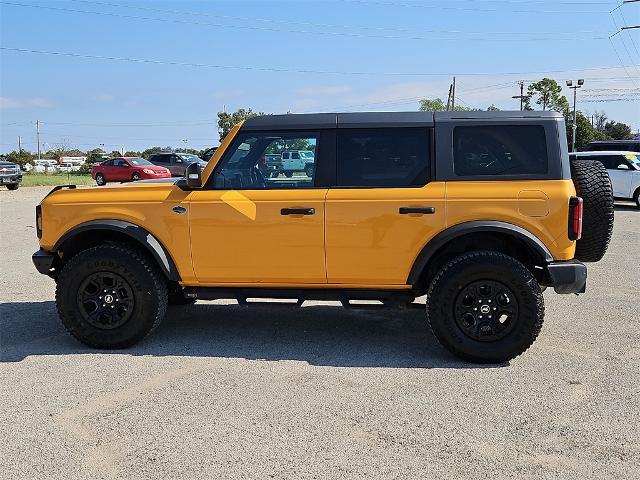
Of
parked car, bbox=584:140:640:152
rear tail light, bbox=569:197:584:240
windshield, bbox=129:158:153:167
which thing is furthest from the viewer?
windshield, bbox=129:158:153:167

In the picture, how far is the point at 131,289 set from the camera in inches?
212

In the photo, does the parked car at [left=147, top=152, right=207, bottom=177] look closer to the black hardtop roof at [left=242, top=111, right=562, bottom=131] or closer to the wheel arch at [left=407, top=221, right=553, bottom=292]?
the black hardtop roof at [left=242, top=111, right=562, bottom=131]

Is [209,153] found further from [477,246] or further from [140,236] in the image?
[477,246]

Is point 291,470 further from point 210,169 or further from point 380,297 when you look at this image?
point 210,169

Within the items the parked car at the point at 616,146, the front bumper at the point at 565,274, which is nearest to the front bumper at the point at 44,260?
the front bumper at the point at 565,274

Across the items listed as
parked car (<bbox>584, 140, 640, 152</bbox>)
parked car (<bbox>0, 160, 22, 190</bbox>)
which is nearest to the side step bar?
parked car (<bbox>584, 140, 640, 152</bbox>)

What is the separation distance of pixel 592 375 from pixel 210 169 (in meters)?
3.37

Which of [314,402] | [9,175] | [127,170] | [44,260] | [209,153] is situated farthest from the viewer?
[127,170]

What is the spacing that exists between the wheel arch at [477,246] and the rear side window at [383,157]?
1.61 ft

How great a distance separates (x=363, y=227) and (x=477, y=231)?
875 millimetres

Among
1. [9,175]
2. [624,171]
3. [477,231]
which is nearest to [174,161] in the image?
[9,175]

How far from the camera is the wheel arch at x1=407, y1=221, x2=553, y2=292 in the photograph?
4.91 metres

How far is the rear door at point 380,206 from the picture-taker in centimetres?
503

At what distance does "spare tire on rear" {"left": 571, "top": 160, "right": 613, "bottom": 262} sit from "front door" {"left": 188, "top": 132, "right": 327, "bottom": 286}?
2080 millimetres
